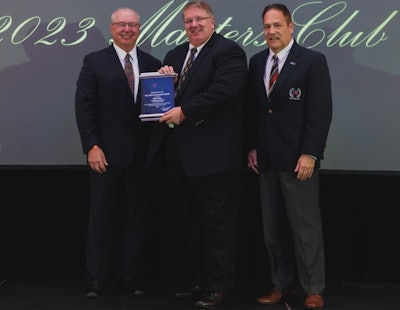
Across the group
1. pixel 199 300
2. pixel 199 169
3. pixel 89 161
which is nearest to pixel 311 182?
pixel 199 169

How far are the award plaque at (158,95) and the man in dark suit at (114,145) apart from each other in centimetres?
20

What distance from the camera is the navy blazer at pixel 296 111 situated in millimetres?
4305

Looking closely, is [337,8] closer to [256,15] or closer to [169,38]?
[256,15]

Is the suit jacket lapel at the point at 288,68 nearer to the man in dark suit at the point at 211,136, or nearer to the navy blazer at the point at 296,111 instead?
the navy blazer at the point at 296,111

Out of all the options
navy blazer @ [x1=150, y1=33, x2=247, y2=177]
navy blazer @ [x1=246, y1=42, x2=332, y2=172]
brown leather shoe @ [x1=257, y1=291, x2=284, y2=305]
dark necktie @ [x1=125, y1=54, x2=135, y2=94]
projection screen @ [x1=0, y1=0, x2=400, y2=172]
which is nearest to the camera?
navy blazer @ [x1=246, y1=42, x2=332, y2=172]

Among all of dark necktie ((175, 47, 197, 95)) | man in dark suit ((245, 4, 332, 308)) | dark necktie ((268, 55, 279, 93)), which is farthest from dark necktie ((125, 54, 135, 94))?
dark necktie ((268, 55, 279, 93))

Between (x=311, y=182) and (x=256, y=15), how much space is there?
117cm

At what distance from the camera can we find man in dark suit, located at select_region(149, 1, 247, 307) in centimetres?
439

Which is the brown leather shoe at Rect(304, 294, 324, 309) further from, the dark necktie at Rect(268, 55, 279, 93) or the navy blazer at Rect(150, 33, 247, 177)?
the dark necktie at Rect(268, 55, 279, 93)

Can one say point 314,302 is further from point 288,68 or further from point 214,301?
point 288,68

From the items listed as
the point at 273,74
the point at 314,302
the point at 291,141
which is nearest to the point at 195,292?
the point at 314,302

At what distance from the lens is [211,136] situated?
444 cm

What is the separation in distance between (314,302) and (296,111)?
95cm

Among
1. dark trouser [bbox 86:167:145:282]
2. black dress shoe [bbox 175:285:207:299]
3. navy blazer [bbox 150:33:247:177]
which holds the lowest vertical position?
black dress shoe [bbox 175:285:207:299]
